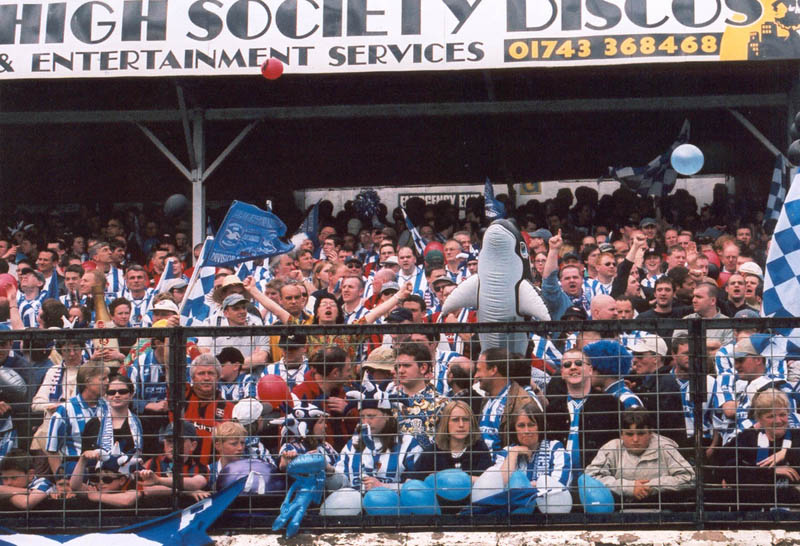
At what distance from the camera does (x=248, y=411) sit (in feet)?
15.6

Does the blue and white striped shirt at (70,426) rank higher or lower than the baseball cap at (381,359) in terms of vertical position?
lower

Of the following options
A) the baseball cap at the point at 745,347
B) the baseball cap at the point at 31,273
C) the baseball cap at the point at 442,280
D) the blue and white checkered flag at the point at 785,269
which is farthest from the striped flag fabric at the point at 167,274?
the baseball cap at the point at 745,347

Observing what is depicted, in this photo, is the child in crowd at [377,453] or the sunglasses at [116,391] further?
the sunglasses at [116,391]

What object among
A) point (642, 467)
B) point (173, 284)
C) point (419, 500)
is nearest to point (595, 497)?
point (642, 467)

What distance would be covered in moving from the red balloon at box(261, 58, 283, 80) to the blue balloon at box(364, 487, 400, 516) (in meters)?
8.58

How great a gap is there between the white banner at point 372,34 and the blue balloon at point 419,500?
29.3 feet

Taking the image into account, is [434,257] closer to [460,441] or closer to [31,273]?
[31,273]

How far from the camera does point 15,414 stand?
5.08 m

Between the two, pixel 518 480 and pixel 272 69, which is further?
pixel 272 69

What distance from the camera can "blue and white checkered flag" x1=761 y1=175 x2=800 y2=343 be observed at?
5648 millimetres

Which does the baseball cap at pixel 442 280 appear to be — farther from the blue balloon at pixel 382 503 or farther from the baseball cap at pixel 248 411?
the blue balloon at pixel 382 503

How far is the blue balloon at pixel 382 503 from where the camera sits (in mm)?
4605

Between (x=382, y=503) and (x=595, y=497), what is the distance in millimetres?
919

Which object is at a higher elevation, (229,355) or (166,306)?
(166,306)
